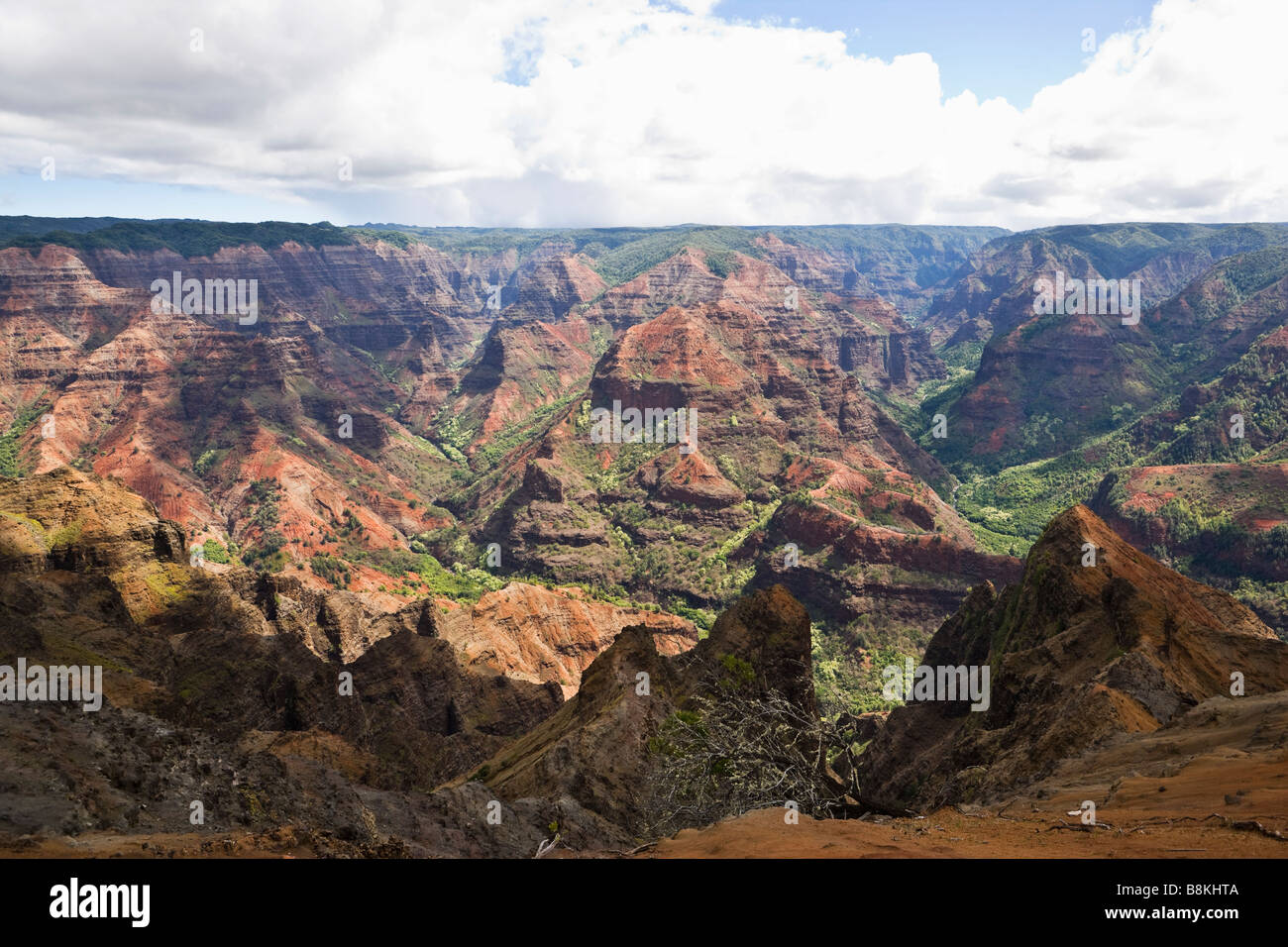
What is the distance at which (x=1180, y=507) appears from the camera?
167 meters

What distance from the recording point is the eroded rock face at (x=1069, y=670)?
4691cm

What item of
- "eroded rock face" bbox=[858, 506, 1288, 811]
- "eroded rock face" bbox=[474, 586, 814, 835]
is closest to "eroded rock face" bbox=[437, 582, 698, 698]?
"eroded rock face" bbox=[474, 586, 814, 835]

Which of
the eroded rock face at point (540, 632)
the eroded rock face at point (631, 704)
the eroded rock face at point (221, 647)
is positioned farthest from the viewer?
the eroded rock face at point (540, 632)

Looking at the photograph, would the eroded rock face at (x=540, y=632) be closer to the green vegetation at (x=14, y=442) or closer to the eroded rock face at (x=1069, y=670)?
the eroded rock face at (x=1069, y=670)

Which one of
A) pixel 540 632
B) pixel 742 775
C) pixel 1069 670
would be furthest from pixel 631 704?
pixel 540 632

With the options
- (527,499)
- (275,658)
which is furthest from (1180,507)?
(275,658)

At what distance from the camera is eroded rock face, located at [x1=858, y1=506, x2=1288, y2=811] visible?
46.9 m

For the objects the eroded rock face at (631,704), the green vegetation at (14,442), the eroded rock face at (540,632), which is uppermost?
the green vegetation at (14,442)

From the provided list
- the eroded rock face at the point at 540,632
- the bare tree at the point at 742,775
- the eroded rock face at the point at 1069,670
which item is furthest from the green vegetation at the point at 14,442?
the bare tree at the point at 742,775

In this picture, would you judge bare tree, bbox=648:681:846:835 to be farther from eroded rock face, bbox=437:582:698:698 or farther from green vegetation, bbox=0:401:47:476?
green vegetation, bbox=0:401:47:476

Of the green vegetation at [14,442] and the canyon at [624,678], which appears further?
the green vegetation at [14,442]

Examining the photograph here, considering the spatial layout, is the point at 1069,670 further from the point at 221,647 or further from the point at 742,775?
the point at 221,647

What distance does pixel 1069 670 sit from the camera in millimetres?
58656
